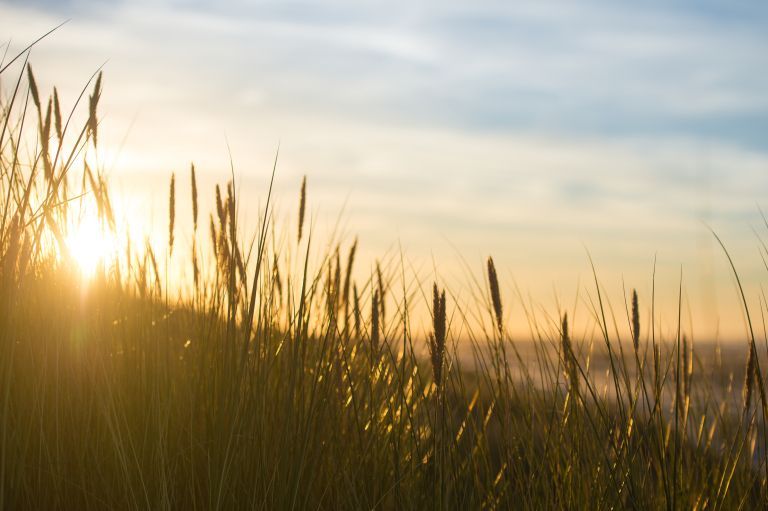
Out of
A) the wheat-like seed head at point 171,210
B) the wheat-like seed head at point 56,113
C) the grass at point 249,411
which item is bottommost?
the grass at point 249,411

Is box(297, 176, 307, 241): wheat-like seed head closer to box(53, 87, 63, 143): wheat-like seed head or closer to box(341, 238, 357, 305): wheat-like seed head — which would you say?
box(341, 238, 357, 305): wheat-like seed head

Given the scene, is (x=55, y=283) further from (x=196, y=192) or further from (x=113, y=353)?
(x=196, y=192)

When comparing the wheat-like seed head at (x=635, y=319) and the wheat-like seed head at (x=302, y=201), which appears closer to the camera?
the wheat-like seed head at (x=635, y=319)

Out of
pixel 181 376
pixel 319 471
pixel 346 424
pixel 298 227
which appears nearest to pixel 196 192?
pixel 298 227

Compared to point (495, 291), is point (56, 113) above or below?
above

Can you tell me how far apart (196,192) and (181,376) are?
0.79 meters

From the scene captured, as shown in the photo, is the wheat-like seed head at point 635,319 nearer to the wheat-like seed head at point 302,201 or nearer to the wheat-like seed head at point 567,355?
the wheat-like seed head at point 567,355

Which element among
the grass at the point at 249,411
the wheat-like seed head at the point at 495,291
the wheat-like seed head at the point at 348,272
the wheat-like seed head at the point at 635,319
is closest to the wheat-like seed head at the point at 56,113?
the grass at the point at 249,411

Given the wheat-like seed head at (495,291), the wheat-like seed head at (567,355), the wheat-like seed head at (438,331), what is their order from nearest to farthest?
the wheat-like seed head at (438,331), the wheat-like seed head at (495,291), the wheat-like seed head at (567,355)

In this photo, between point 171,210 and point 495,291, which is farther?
point 171,210

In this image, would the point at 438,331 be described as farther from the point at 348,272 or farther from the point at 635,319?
the point at 348,272

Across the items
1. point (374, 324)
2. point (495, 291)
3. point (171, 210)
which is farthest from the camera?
point (171, 210)

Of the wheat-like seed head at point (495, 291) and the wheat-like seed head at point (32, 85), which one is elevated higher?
the wheat-like seed head at point (32, 85)

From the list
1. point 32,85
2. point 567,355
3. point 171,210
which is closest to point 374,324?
point 567,355
